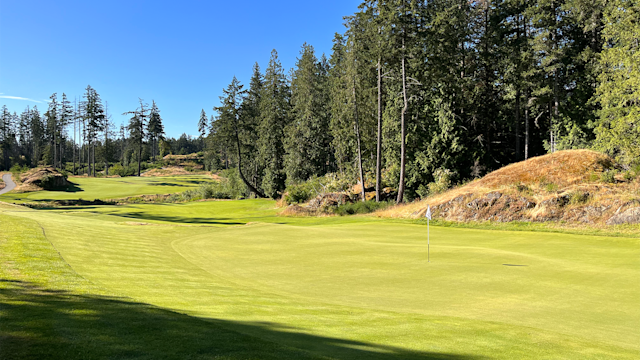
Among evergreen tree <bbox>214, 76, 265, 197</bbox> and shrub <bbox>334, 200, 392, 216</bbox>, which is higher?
evergreen tree <bbox>214, 76, 265, 197</bbox>

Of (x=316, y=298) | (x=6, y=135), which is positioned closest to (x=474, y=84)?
(x=316, y=298)

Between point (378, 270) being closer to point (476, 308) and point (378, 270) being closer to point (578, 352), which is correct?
point (476, 308)

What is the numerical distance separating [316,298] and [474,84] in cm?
3427

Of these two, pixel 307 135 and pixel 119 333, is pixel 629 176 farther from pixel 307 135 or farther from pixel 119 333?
pixel 307 135

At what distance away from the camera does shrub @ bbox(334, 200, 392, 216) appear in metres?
32.0

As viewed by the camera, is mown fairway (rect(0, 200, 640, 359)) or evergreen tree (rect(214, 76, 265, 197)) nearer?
mown fairway (rect(0, 200, 640, 359))

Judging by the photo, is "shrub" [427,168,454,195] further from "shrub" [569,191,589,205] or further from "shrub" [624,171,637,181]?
"shrub" [624,171,637,181]

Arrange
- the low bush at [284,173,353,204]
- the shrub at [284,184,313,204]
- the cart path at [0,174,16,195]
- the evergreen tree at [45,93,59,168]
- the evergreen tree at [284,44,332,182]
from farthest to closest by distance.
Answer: the evergreen tree at [45,93,59,168], the evergreen tree at [284,44,332,182], the cart path at [0,174,16,195], the low bush at [284,173,353,204], the shrub at [284,184,313,204]

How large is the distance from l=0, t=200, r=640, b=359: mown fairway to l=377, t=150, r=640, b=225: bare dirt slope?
4.70 meters

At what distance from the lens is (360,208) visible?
1271 inches

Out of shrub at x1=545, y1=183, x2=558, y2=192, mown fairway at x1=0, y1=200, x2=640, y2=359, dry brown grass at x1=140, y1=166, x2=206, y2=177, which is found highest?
dry brown grass at x1=140, y1=166, x2=206, y2=177

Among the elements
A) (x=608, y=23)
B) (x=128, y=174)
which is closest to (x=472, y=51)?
(x=608, y=23)

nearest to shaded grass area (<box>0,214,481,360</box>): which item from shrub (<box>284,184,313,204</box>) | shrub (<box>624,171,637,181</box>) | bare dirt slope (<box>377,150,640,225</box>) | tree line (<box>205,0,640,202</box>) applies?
bare dirt slope (<box>377,150,640,225</box>)

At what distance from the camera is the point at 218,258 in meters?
14.2
